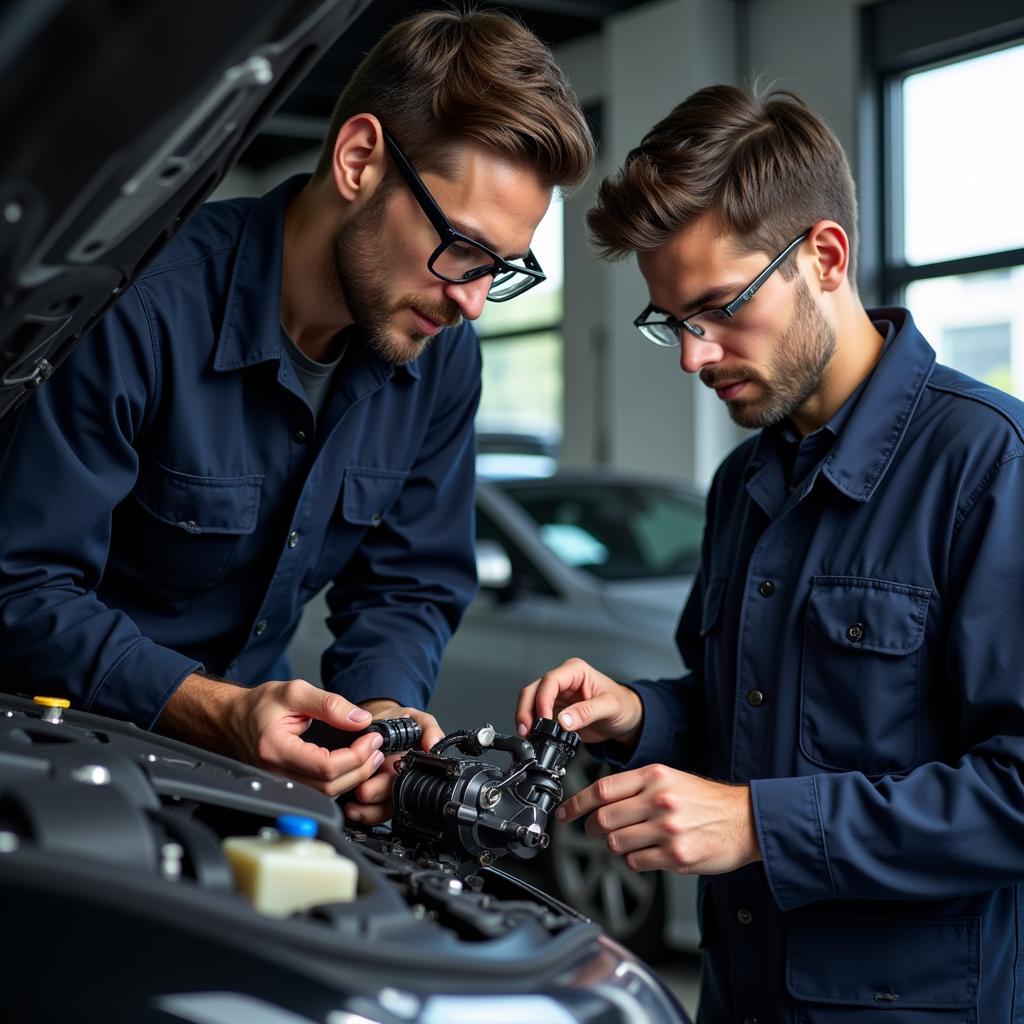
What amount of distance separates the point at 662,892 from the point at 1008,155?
4489 millimetres

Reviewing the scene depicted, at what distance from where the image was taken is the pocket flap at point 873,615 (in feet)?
4.77

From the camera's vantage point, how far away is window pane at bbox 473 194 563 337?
8.62m

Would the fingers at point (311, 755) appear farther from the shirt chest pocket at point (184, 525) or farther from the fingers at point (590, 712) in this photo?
the shirt chest pocket at point (184, 525)

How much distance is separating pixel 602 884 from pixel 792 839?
2498mm

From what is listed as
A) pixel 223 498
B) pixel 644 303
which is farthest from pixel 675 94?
pixel 223 498

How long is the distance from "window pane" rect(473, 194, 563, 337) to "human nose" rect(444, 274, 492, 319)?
6568 mm

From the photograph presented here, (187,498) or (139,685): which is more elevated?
(187,498)

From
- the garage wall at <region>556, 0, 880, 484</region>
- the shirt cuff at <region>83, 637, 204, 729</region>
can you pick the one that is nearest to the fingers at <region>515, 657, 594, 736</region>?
the shirt cuff at <region>83, 637, 204, 729</region>

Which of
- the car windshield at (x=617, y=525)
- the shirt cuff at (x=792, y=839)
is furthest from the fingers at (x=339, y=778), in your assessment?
the car windshield at (x=617, y=525)

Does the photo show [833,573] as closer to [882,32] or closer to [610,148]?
[882,32]

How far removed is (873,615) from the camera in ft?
4.81

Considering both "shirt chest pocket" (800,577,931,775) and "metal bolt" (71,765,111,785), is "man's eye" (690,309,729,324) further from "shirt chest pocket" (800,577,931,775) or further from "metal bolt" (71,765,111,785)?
"metal bolt" (71,765,111,785)

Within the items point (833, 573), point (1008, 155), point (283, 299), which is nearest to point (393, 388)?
point (283, 299)

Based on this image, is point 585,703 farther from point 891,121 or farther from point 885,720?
point 891,121
